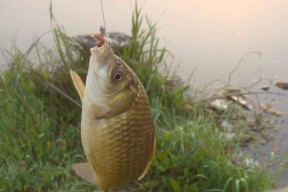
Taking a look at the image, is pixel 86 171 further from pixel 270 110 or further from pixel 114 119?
pixel 270 110

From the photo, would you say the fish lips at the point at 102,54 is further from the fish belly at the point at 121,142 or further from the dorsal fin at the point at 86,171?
the dorsal fin at the point at 86,171

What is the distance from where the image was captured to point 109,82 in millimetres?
831

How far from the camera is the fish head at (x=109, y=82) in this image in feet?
2.66

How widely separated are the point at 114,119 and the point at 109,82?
5cm

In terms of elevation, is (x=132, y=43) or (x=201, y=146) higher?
(x=132, y=43)

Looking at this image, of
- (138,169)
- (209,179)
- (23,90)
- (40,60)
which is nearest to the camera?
(138,169)

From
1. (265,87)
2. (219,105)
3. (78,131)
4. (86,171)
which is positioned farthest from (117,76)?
(265,87)

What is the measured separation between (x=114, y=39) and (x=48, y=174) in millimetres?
875

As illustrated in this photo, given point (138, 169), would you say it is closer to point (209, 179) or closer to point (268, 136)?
point (209, 179)

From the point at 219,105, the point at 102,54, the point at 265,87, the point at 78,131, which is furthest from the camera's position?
the point at 265,87

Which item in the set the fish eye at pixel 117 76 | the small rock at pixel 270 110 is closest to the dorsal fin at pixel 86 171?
the fish eye at pixel 117 76

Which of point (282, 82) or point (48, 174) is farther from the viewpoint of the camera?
point (282, 82)

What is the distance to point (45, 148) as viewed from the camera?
267 cm

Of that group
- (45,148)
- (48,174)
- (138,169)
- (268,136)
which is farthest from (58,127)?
(138,169)
